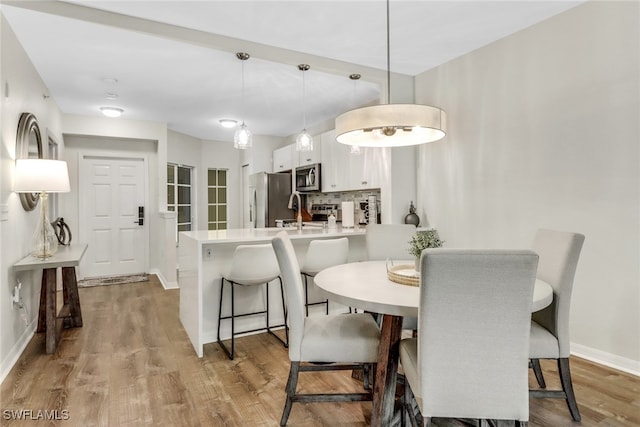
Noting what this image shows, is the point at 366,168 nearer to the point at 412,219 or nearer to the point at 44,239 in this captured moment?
the point at 412,219

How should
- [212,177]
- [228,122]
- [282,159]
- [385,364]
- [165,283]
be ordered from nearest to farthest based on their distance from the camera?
1. [385,364]
2. [165,283]
3. [228,122]
4. [282,159]
5. [212,177]

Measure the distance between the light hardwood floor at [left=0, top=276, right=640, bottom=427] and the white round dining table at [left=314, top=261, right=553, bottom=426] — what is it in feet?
0.90

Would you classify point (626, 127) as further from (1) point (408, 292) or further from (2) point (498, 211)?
(1) point (408, 292)

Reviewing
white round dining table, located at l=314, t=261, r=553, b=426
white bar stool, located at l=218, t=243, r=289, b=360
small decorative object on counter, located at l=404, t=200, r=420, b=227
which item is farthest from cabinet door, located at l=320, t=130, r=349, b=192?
white round dining table, located at l=314, t=261, r=553, b=426

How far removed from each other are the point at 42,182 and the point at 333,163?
10.8 feet

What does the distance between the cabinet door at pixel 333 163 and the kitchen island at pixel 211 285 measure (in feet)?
5.17

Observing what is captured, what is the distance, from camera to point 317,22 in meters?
2.84

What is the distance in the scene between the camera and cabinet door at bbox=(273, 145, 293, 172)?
627 cm

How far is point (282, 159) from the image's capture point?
21.4 feet

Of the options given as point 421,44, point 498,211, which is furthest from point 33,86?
point 498,211

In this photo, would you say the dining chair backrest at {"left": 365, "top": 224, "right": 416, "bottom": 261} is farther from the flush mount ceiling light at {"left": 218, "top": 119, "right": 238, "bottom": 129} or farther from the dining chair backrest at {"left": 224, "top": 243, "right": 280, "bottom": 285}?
the flush mount ceiling light at {"left": 218, "top": 119, "right": 238, "bottom": 129}

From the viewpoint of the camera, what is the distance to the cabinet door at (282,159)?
627 cm

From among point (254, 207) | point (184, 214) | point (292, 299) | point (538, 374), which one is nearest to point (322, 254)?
point (292, 299)

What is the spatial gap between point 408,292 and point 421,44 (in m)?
2.45
